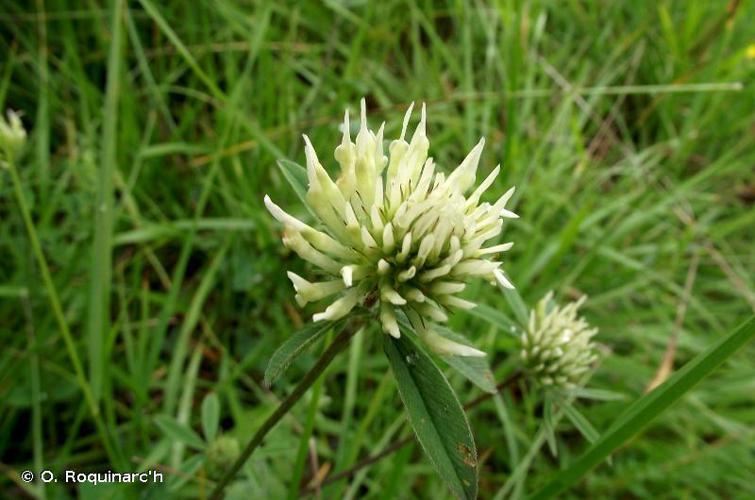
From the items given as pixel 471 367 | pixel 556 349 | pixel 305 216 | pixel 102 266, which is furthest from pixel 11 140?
pixel 556 349

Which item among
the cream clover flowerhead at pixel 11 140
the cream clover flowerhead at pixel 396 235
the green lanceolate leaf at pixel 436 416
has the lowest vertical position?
the green lanceolate leaf at pixel 436 416

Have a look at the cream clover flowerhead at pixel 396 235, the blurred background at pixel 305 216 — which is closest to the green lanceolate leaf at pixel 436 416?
the cream clover flowerhead at pixel 396 235

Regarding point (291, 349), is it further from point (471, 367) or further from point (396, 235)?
point (471, 367)

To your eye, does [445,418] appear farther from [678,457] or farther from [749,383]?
[749,383]

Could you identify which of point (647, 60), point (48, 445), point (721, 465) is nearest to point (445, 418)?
point (48, 445)

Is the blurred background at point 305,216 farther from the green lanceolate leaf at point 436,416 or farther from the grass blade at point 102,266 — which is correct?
the green lanceolate leaf at point 436,416

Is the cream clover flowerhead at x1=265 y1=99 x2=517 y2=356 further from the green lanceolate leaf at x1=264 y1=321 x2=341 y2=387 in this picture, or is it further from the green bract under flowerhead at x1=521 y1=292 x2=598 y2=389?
the green bract under flowerhead at x1=521 y1=292 x2=598 y2=389
